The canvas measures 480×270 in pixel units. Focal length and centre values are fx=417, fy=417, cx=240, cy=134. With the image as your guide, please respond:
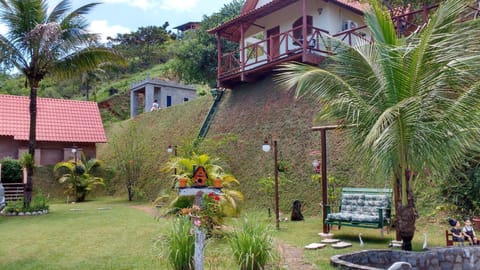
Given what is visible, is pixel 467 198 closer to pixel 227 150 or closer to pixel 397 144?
pixel 397 144

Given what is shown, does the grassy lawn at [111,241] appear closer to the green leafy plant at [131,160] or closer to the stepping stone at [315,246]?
the stepping stone at [315,246]

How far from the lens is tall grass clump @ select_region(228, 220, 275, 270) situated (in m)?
5.14

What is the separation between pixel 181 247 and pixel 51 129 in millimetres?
18493

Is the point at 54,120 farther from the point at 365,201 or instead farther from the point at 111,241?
the point at 365,201

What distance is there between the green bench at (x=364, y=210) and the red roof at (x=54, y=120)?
645 inches

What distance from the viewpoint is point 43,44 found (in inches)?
507

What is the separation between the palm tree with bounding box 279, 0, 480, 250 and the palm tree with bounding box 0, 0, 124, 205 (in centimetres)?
980

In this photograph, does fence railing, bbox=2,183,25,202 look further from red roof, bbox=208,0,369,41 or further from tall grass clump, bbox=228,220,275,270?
tall grass clump, bbox=228,220,275,270

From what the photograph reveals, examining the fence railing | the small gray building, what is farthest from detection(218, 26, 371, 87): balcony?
the fence railing

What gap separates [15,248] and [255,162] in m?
7.80

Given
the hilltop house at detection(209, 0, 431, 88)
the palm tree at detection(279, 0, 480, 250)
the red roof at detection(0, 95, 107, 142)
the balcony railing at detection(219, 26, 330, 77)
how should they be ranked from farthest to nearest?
the red roof at detection(0, 95, 107, 142), the hilltop house at detection(209, 0, 431, 88), the balcony railing at detection(219, 26, 330, 77), the palm tree at detection(279, 0, 480, 250)

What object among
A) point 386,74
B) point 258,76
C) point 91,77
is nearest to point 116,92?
point 91,77

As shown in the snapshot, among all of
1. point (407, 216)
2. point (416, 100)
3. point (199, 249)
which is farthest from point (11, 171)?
point (416, 100)

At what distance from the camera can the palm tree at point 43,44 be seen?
13148mm
